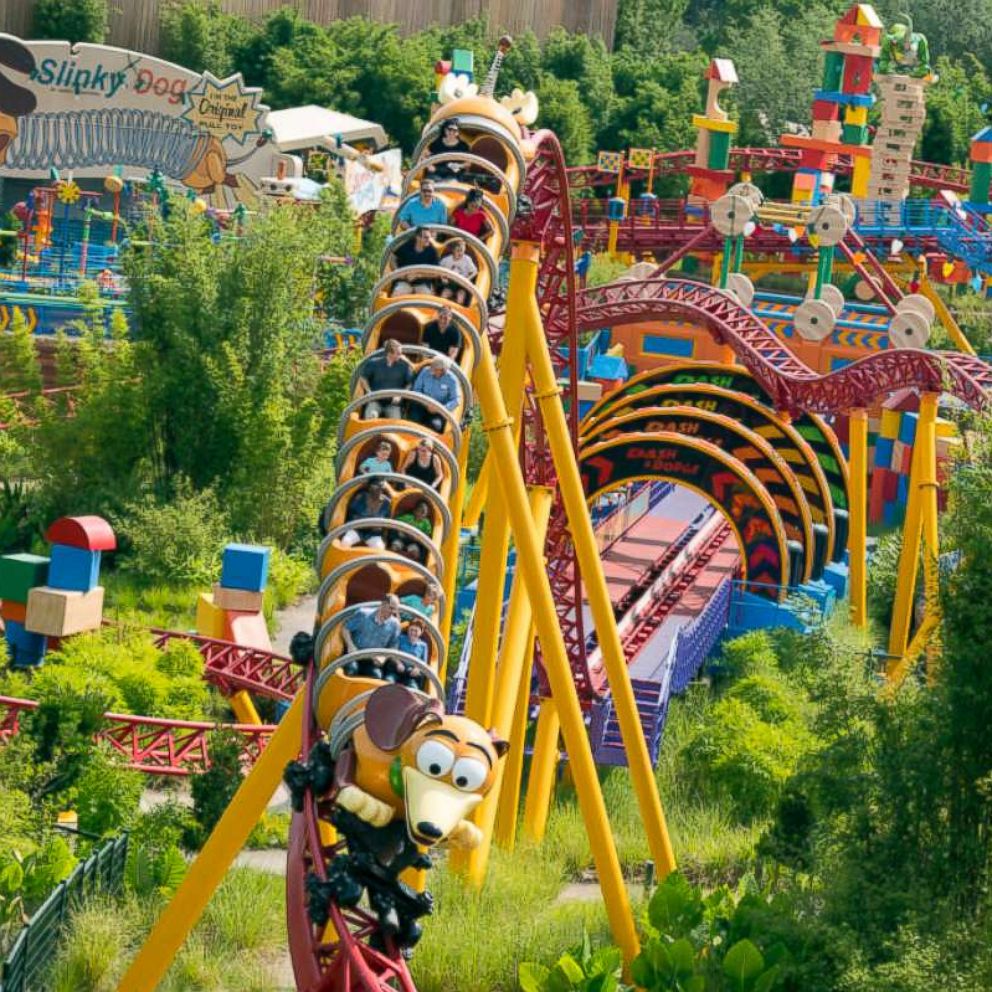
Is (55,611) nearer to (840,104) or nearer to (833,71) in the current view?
(833,71)

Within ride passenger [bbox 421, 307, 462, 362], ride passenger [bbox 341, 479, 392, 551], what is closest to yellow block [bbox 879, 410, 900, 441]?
ride passenger [bbox 421, 307, 462, 362]

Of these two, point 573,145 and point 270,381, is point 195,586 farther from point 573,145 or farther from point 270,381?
point 573,145

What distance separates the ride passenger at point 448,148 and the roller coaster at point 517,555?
6cm

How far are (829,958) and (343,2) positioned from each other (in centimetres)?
3855

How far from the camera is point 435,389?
1178 cm

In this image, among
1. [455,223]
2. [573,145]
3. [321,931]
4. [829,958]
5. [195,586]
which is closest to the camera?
[321,931]

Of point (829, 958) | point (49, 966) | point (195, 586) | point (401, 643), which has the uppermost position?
point (401, 643)

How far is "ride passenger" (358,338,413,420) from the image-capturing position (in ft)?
38.5

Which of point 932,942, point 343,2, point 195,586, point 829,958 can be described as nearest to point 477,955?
point 829,958

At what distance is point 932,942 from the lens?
10.1 meters

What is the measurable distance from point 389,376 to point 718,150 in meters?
23.8

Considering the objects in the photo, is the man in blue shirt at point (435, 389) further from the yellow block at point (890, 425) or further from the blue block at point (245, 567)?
the yellow block at point (890, 425)

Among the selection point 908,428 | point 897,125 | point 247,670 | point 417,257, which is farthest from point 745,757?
point 897,125

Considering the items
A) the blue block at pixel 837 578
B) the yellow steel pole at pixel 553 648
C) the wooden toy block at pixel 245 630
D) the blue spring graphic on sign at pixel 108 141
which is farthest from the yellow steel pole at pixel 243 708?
the blue spring graphic on sign at pixel 108 141
